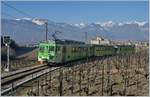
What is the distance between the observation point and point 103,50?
226 ft

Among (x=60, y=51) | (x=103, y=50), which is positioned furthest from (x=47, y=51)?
(x=103, y=50)

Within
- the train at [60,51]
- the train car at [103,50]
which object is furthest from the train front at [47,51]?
the train car at [103,50]

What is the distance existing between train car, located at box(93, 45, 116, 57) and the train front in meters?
20.6

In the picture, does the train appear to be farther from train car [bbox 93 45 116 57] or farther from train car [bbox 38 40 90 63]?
train car [bbox 93 45 116 57]

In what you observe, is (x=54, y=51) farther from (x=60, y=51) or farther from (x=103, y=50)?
(x=103, y=50)

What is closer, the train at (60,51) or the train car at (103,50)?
the train at (60,51)

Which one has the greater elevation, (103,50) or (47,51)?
(47,51)

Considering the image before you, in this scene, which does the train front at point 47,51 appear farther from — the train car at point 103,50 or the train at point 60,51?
the train car at point 103,50

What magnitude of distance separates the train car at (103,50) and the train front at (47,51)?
20.6 meters

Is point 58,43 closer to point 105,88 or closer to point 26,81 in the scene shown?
point 26,81

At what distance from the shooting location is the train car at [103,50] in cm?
6391

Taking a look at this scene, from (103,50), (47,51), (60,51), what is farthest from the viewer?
(103,50)

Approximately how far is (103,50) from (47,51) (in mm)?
28577

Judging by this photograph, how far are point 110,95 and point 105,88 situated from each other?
86.9 inches
